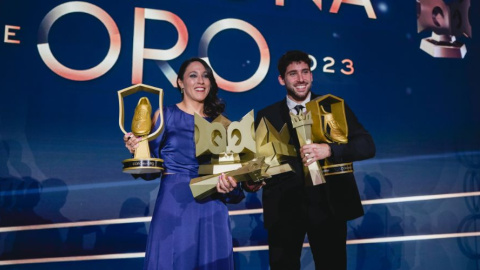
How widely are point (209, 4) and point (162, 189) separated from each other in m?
1.66

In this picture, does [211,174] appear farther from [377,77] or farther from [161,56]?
[377,77]

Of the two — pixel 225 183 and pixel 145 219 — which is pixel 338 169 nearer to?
pixel 225 183

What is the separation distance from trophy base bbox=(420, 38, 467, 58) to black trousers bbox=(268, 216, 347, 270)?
77.1 inches

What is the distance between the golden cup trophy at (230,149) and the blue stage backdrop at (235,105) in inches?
47.1

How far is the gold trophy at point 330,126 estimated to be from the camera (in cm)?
183

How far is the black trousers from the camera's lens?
1926mm

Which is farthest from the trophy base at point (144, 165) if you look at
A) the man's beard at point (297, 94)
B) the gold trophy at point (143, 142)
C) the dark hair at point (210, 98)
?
the man's beard at point (297, 94)

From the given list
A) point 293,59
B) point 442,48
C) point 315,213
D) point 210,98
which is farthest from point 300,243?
point 442,48

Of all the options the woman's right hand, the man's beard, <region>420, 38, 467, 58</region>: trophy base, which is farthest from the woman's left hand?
<region>420, 38, 467, 58</region>: trophy base

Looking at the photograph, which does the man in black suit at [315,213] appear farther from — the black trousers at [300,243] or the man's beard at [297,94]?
the man's beard at [297,94]

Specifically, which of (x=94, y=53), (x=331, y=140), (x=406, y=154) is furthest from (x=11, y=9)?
(x=406, y=154)

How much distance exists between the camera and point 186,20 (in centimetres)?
290

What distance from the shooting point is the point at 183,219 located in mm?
1674

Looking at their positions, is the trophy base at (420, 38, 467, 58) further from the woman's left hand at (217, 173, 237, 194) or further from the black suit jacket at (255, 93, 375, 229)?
the woman's left hand at (217, 173, 237, 194)
